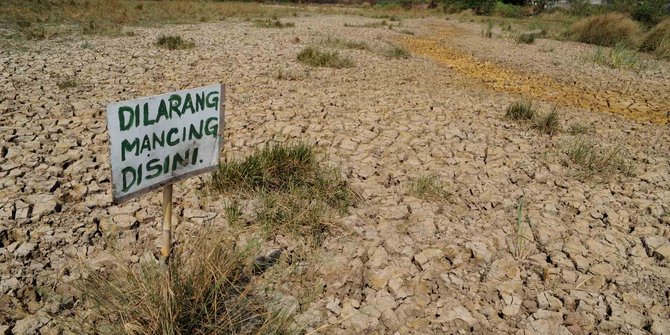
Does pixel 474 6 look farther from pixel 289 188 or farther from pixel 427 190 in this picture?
pixel 289 188

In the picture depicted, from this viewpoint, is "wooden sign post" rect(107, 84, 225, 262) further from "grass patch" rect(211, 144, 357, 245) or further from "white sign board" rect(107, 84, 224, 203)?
"grass patch" rect(211, 144, 357, 245)

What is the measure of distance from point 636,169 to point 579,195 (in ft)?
3.60

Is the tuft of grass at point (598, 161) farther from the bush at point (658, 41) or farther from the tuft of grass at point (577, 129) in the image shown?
the bush at point (658, 41)

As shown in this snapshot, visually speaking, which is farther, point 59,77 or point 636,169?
point 59,77

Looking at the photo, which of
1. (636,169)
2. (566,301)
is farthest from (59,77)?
(636,169)

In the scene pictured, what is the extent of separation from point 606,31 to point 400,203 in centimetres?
1325

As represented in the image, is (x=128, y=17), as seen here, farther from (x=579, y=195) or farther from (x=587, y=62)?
(x=579, y=195)

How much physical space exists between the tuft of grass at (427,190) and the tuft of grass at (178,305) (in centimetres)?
170

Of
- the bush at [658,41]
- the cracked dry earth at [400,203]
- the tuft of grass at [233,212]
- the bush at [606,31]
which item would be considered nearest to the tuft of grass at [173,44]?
the cracked dry earth at [400,203]

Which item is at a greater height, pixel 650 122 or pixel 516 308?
pixel 650 122

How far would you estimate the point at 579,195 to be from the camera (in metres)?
3.40

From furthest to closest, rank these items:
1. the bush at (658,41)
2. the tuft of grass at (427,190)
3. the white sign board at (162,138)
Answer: the bush at (658,41)
the tuft of grass at (427,190)
the white sign board at (162,138)

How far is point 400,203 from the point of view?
10.5ft

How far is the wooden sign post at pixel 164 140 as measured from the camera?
158 centimetres
